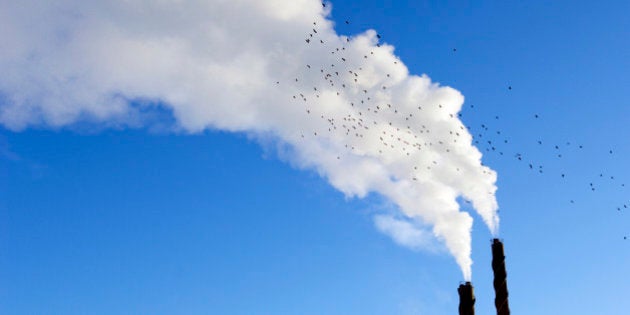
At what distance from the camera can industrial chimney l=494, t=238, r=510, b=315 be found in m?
34.2

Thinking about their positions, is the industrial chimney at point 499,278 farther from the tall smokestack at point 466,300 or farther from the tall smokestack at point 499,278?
the tall smokestack at point 466,300

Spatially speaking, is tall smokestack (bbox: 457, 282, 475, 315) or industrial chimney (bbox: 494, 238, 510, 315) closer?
industrial chimney (bbox: 494, 238, 510, 315)

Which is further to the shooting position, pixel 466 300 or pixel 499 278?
pixel 466 300

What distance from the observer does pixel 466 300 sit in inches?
1415

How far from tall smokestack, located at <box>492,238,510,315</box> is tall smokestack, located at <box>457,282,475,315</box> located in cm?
155

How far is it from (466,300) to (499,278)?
223 cm

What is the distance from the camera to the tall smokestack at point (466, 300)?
35750 millimetres

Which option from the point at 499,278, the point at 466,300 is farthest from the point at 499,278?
the point at 466,300

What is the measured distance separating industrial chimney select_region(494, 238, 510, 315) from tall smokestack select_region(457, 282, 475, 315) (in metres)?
1.55

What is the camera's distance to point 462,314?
3575 cm

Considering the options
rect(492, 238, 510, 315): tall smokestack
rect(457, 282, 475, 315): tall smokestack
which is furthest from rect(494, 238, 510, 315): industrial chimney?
rect(457, 282, 475, 315): tall smokestack

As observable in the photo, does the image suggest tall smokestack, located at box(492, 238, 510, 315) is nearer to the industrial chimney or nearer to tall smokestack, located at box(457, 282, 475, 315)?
the industrial chimney

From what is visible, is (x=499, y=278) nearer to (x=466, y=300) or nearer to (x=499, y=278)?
(x=499, y=278)

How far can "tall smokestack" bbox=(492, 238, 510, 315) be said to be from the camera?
112 ft
